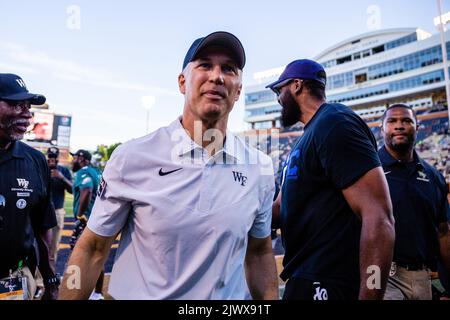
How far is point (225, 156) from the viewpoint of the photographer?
178 centimetres

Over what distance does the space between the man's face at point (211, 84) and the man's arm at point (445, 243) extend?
2.99 m

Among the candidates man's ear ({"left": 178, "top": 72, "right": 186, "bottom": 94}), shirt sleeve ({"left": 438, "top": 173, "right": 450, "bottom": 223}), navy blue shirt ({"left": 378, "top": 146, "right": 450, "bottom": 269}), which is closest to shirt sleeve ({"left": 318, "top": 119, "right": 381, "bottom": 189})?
man's ear ({"left": 178, "top": 72, "right": 186, "bottom": 94})

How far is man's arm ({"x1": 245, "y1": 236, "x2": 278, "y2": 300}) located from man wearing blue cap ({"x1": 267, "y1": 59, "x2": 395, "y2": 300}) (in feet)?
1.33

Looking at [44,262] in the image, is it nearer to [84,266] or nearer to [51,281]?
[51,281]

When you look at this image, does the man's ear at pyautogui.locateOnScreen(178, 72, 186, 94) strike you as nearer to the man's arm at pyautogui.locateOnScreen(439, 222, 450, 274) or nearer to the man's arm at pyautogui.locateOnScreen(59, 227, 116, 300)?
the man's arm at pyautogui.locateOnScreen(59, 227, 116, 300)

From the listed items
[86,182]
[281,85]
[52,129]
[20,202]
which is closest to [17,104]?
[20,202]

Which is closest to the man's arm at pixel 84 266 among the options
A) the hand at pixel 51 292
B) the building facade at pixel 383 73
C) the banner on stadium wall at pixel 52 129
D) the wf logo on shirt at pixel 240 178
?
the wf logo on shirt at pixel 240 178

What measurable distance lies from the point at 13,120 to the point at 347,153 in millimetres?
2689

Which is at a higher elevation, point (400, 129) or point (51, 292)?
point (400, 129)

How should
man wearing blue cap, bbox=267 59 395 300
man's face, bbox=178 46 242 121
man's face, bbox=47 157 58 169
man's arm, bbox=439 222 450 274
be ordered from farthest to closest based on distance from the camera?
1. man's face, bbox=47 157 58 169
2. man's arm, bbox=439 222 450 274
3. man wearing blue cap, bbox=267 59 395 300
4. man's face, bbox=178 46 242 121

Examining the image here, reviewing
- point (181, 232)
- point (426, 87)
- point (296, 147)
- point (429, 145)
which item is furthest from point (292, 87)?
point (426, 87)

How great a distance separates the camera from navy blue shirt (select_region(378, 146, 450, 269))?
3.12 metres

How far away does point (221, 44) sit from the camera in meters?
1.78

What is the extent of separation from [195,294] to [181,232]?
0.30 meters
